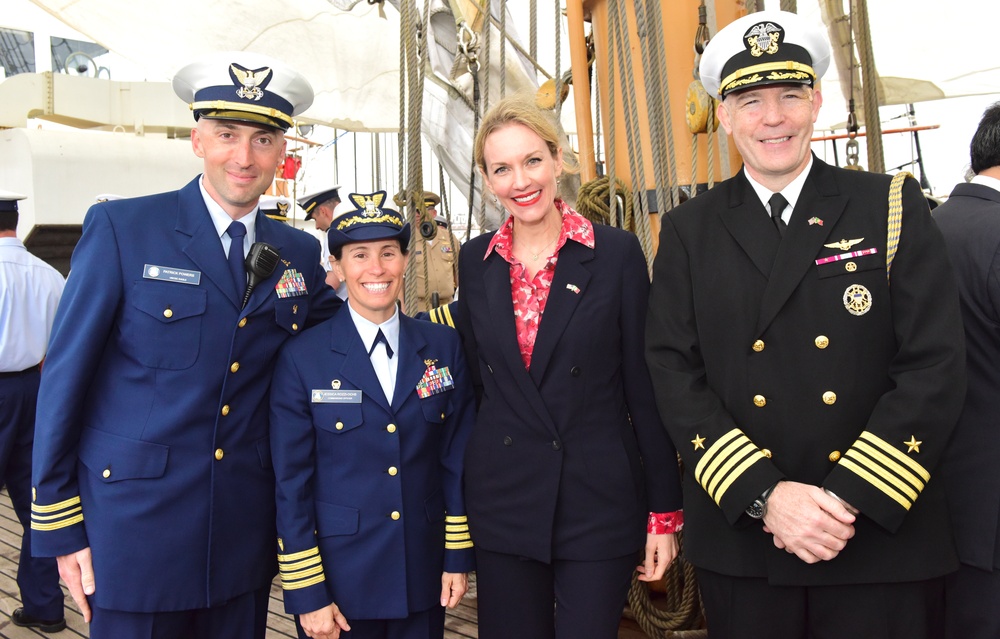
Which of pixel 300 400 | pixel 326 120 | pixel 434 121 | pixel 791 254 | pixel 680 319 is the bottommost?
pixel 300 400

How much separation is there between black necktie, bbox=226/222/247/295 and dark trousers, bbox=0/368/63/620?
6.18ft

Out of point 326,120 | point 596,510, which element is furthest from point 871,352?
point 326,120

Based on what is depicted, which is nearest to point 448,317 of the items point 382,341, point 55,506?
point 382,341

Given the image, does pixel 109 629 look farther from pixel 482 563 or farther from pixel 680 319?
pixel 680 319

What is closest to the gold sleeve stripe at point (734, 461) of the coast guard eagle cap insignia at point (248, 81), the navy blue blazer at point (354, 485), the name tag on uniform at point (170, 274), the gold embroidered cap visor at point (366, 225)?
the navy blue blazer at point (354, 485)

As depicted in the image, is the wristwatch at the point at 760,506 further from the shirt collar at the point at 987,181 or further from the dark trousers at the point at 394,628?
the shirt collar at the point at 987,181

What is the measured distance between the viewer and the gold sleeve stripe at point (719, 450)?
150 centimetres

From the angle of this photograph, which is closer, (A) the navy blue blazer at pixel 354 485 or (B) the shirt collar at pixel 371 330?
(A) the navy blue blazer at pixel 354 485

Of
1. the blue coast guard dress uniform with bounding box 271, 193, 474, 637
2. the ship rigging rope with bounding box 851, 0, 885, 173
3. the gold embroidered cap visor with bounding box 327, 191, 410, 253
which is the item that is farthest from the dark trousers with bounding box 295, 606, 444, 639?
the ship rigging rope with bounding box 851, 0, 885, 173

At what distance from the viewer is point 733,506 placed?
148 centimetres

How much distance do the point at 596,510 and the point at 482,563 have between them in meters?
0.30

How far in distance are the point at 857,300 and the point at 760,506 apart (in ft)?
1.36

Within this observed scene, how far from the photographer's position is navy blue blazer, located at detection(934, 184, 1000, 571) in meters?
1.88

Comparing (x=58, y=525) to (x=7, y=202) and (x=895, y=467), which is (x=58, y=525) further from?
(x=7, y=202)
